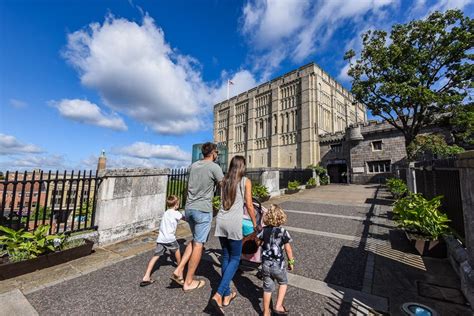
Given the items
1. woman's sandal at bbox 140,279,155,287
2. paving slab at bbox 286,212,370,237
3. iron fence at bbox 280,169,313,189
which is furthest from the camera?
iron fence at bbox 280,169,313,189

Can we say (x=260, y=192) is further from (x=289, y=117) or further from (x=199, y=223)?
(x=289, y=117)

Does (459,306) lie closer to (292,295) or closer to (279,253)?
(292,295)

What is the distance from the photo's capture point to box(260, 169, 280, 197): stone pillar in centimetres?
1241

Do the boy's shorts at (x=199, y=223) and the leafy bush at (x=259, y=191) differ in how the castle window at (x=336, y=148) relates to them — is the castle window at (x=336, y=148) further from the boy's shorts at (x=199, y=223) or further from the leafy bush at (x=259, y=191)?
the boy's shorts at (x=199, y=223)

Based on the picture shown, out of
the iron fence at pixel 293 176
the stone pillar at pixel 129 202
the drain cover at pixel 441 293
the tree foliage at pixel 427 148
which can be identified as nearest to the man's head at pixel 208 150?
the stone pillar at pixel 129 202

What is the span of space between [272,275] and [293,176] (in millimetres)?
16992

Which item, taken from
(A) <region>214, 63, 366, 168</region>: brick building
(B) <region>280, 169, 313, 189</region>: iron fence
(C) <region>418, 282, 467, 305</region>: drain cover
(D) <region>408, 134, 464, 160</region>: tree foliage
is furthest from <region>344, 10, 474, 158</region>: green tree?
(A) <region>214, 63, 366, 168</region>: brick building

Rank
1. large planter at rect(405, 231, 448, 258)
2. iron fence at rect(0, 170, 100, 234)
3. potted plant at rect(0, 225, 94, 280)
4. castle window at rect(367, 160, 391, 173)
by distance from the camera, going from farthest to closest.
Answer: castle window at rect(367, 160, 391, 173) < large planter at rect(405, 231, 448, 258) < iron fence at rect(0, 170, 100, 234) < potted plant at rect(0, 225, 94, 280)

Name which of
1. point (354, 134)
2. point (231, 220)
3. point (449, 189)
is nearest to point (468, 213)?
point (449, 189)

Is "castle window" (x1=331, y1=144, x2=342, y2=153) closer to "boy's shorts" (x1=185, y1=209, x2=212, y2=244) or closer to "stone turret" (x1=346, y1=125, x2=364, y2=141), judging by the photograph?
"stone turret" (x1=346, y1=125, x2=364, y2=141)

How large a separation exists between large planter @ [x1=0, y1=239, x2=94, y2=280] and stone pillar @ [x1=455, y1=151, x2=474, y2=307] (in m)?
6.31

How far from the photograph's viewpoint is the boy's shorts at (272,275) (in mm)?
2590

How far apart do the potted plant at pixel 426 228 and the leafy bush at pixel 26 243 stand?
7325mm

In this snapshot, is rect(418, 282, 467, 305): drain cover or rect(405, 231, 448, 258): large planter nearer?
rect(418, 282, 467, 305): drain cover
